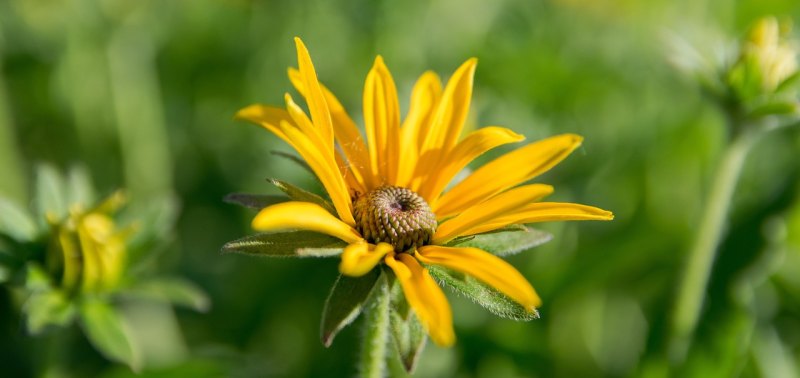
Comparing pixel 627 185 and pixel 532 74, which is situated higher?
pixel 532 74

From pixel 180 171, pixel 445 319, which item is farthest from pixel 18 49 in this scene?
pixel 445 319

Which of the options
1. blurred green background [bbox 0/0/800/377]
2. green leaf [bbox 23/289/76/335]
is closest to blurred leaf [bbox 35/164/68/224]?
green leaf [bbox 23/289/76/335]

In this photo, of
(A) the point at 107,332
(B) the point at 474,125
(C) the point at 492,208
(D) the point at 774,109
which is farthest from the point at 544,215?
(B) the point at 474,125

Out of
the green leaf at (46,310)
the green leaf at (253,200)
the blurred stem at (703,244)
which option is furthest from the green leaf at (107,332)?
the blurred stem at (703,244)

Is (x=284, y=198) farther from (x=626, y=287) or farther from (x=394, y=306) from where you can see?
(x=626, y=287)

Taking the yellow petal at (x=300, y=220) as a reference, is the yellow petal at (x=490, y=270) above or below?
below

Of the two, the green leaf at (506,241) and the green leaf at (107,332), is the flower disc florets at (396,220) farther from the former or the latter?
the green leaf at (107,332)
